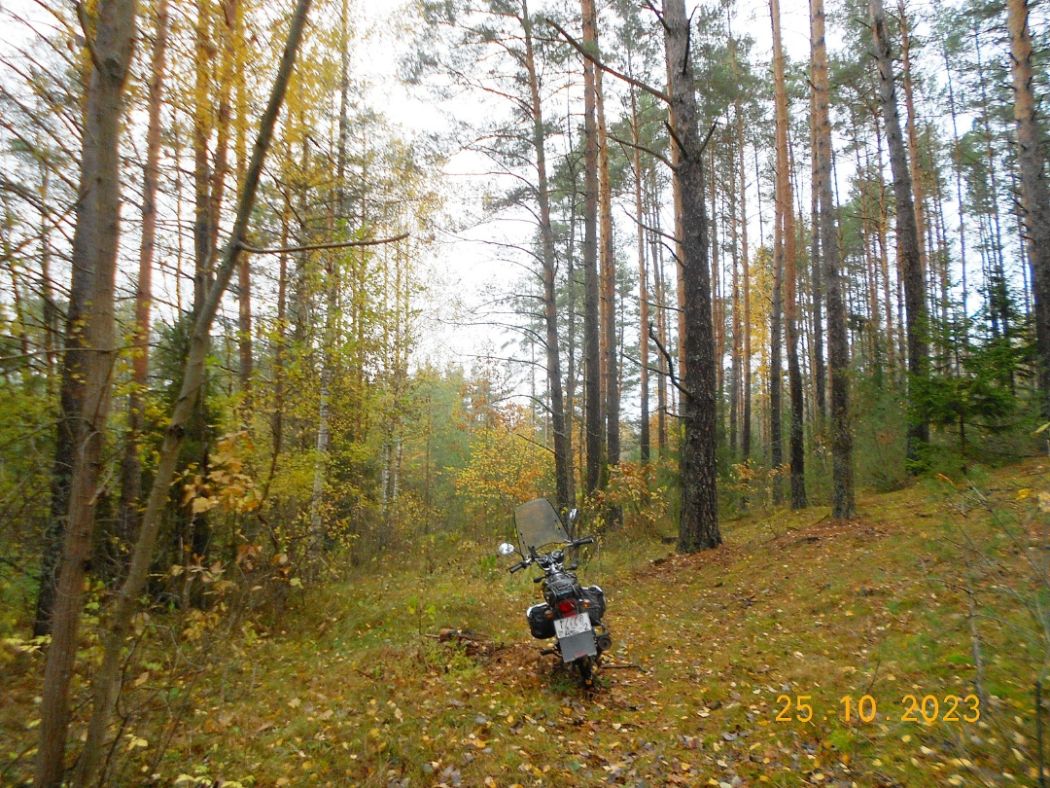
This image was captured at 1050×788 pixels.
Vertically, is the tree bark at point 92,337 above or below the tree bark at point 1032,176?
below

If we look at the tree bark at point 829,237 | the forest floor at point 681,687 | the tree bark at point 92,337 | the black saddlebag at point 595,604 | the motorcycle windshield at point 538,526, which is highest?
the tree bark at point 829,237

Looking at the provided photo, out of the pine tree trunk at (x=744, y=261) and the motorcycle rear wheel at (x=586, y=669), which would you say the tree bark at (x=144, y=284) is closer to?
the motorcycle rear wheel at (x=586, y=669)

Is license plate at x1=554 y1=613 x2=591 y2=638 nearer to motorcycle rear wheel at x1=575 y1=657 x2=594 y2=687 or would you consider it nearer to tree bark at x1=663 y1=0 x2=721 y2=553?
motorcycle rear wheel at x1=575 y1=657 x2=594 y2=687

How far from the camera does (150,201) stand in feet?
15.1

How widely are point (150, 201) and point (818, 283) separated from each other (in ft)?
54.0

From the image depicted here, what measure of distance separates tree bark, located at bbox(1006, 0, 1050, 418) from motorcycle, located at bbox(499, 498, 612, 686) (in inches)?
336

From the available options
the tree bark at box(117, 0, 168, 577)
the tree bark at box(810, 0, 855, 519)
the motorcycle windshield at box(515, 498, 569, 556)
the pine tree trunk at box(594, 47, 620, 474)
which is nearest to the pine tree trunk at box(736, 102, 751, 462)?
the pine tree trunk at box(594, 47, 620, 474)

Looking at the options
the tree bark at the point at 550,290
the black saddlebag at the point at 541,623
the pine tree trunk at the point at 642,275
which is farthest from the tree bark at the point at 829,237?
the pine tree trunk at the point at 642,275

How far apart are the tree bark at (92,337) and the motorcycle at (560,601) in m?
3.47

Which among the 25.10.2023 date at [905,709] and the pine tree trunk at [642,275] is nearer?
the 25.10.2023 date at [905,709]

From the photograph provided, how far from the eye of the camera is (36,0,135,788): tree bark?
2.29 metres

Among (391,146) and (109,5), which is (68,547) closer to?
(109,5)

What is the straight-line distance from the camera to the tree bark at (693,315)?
916 centimetres

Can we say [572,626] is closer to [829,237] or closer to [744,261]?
[829,237]
